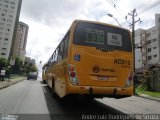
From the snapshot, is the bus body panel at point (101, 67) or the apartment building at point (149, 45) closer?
the bus body panel at point (101, 67)

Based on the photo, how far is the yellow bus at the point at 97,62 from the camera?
7422 mm

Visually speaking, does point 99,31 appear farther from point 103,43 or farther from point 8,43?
point 8,43

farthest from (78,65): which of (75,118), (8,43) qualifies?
(8,43)

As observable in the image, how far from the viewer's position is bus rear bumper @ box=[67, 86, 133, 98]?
23.9 ft

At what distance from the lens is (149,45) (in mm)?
69562

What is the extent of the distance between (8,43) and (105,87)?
347ft

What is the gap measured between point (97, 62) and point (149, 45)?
66.0m

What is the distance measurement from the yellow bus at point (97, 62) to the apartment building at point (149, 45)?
55.9 m

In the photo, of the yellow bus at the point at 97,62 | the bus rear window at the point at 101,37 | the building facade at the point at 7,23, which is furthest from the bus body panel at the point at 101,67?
the building facade at the point at 7,23

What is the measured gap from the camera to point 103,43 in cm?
794

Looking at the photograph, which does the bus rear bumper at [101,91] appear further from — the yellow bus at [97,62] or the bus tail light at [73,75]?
the bus tail light at [73,75]

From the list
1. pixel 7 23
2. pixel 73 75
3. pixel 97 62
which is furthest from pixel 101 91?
pixel 7 23

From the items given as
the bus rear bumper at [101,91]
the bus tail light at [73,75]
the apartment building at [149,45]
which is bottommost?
the bus rear bumper at [101,91]

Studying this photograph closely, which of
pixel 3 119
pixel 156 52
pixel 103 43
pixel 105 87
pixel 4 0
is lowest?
pixel 3 119
